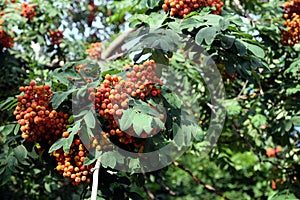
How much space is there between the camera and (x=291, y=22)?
Answer: 2.99 m

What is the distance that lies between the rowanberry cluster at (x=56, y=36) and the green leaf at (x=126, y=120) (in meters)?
2.41

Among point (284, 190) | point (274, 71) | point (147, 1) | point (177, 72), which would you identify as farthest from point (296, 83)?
point (147, 1)

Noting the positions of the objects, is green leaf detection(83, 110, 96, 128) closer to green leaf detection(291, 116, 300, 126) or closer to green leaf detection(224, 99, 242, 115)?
green leaf detection(291, 116, 300, 126)

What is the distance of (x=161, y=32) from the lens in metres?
2.24

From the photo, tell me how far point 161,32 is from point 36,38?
2113 mm

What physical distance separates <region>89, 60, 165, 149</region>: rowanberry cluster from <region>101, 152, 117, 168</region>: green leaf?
3.1 inches

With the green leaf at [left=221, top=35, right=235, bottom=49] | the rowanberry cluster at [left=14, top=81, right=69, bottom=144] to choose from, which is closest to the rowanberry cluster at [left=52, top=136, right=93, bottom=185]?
the rowanberry cluster at [left=14, top=81, right=69, bottom=144]

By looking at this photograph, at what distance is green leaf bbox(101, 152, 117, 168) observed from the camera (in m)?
2.00

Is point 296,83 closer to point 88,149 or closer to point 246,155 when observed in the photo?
point 88,149

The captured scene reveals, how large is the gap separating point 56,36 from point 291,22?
2.03 metres

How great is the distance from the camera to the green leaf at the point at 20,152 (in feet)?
7.59

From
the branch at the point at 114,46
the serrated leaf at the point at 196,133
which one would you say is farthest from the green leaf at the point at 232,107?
the serrated leaf at the point at 196,133

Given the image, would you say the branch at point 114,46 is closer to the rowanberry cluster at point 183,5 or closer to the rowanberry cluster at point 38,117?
the rowanberry cluster at point 183,5

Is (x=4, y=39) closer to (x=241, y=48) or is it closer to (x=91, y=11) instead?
(x=91, y=11)
